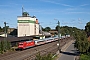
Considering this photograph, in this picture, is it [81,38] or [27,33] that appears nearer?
[81,38]

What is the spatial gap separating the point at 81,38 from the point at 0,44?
22.9 metres

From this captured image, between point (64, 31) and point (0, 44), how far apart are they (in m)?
112

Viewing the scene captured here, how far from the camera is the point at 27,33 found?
364 feet

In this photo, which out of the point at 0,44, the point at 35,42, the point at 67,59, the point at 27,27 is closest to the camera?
the point at 67,59

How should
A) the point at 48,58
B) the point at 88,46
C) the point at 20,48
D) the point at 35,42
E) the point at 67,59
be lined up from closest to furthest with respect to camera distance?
the point at 48,58
the point at 67,59
the point at 88,46
the point at 20,48
the point at 35,42

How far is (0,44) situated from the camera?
5225 cm

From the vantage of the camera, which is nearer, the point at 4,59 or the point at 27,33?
the point at 4,59

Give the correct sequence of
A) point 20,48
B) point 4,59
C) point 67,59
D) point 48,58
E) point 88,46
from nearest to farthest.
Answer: point 48,58 → point 67,59 → point 4,59 → point 88,46 → point 20,48

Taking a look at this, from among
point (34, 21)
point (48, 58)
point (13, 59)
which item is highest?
point (34, 21)

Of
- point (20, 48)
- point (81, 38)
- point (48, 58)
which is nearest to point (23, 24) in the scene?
point (20, 48)

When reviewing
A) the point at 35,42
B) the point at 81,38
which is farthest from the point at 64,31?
the point at 81,38

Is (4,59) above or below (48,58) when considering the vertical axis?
below

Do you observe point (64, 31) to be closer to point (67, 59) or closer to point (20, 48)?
point (20, 48)

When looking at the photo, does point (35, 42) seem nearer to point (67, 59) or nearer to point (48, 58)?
point (67, 59)
